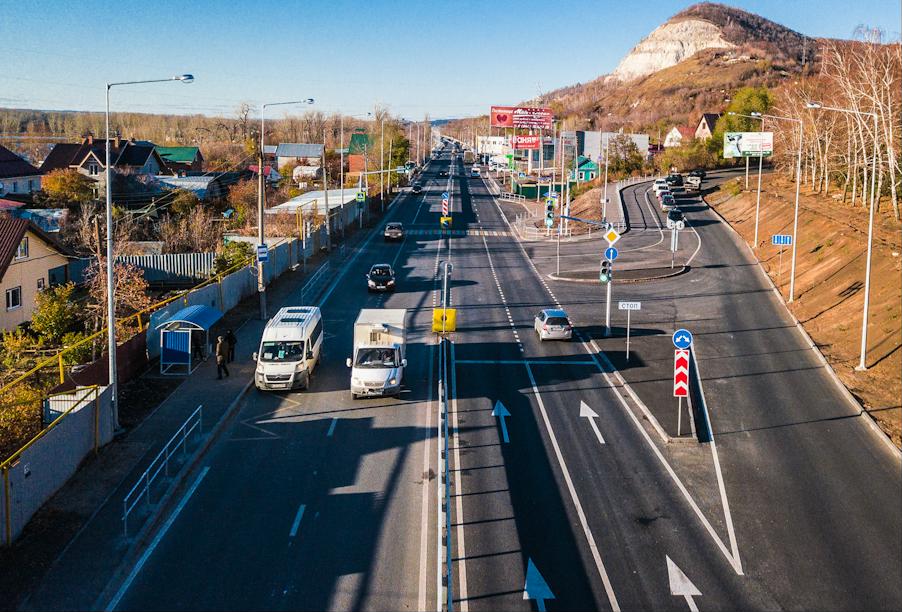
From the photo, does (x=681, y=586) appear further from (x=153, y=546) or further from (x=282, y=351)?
(x=282, y=351)

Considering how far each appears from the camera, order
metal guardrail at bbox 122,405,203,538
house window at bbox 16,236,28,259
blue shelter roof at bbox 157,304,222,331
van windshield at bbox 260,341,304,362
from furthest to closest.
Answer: house window at bbox 16,236,28,259 → blue shelter roof at bbox 157,304,222,331 → van windshield at bbox 260,341,304,362 → metal guardrail at bbox 122,405,203,538

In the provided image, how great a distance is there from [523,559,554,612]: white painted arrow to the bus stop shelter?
1567cm

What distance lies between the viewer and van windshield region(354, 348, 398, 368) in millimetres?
23984

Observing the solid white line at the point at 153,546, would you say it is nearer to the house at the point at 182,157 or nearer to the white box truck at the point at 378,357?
the white box truck at the point at 378,357

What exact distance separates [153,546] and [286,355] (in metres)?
10.3

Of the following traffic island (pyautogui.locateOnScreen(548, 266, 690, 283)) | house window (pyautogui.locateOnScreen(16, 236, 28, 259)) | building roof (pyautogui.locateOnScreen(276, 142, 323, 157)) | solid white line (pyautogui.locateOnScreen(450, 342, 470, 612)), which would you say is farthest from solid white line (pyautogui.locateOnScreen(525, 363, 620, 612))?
building roof (pyautogui.locateOnScreen(276, 142, 323, 157))

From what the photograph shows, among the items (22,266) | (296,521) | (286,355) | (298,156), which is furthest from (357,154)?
(296,521)

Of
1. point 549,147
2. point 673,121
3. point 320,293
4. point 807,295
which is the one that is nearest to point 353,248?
point 320,293

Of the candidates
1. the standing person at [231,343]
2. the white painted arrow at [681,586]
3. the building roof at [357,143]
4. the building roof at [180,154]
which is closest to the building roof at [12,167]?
the building roof at [180,154]

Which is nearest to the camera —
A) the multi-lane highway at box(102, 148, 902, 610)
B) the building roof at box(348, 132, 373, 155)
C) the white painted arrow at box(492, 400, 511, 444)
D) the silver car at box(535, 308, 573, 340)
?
the multi-lane highway at box(102, 148, 902, 610)

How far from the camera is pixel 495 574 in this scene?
13.7 meters

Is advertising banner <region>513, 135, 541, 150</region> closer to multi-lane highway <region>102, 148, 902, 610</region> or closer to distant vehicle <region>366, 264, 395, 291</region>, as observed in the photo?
distant vehicle <region>366, 264, 395, 291</region>

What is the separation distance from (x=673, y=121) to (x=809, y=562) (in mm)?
176379

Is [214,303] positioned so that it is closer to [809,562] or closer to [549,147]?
[809,562]
